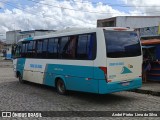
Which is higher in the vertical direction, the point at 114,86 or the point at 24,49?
the point at 24,49

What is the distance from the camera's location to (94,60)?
10562 millimetres

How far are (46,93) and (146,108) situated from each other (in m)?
5.20

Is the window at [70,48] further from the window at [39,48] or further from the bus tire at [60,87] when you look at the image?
the window at [39,48]

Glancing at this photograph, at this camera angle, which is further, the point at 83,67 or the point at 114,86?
the point at 83,67

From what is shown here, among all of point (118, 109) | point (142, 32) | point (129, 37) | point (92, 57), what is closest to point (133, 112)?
point (118, 109)

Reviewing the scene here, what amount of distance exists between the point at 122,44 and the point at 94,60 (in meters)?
1.29

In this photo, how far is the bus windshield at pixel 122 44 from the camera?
10.6 metres

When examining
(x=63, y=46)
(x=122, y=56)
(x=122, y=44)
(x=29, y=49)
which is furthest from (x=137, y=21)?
(x=122, y=56)

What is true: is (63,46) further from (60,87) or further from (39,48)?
(39,48)

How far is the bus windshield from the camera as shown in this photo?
10602 millimetres

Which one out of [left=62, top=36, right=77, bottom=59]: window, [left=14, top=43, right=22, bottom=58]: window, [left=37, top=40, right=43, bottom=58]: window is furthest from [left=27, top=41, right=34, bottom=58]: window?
[left=62, top=36, right=77, bottom=59]: window

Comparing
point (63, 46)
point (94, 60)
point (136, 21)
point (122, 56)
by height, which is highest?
point (136, 21)

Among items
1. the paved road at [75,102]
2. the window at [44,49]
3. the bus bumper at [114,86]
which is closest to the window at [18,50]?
A: the window at [44,49]

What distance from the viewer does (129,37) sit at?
1141 centimetres
